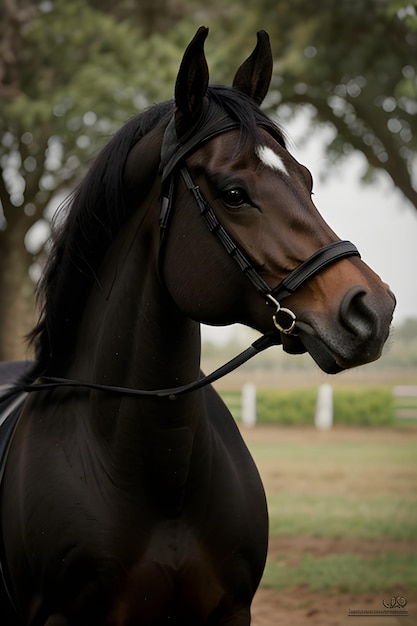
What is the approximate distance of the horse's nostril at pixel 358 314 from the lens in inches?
79.9

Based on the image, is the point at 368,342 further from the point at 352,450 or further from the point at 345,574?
the point at 352,450

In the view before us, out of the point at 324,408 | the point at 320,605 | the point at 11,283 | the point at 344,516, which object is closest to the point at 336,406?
the point at 324,408

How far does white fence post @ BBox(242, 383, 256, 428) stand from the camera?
1812cm

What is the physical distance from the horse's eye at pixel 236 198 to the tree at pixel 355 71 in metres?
9.29

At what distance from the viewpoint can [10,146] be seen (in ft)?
49.9

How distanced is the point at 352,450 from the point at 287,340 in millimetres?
12698

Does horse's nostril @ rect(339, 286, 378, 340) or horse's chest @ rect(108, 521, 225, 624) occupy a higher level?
horse's nostril @ rect(339, 286, 378, 340)

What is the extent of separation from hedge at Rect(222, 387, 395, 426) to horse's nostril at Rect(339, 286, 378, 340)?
16.0 m

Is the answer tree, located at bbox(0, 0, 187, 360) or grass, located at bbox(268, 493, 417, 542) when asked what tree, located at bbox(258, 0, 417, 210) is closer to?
tree, located at bbox(0, 0, 187, 360)

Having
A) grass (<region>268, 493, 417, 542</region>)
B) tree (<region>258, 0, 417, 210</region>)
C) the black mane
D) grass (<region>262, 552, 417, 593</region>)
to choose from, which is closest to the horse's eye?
the black mane

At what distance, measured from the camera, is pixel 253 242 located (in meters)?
2.26

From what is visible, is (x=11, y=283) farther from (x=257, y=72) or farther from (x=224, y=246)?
(x=224, y=246)

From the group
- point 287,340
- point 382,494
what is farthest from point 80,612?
point 382,494

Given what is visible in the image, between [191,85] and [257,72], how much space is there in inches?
15.0
